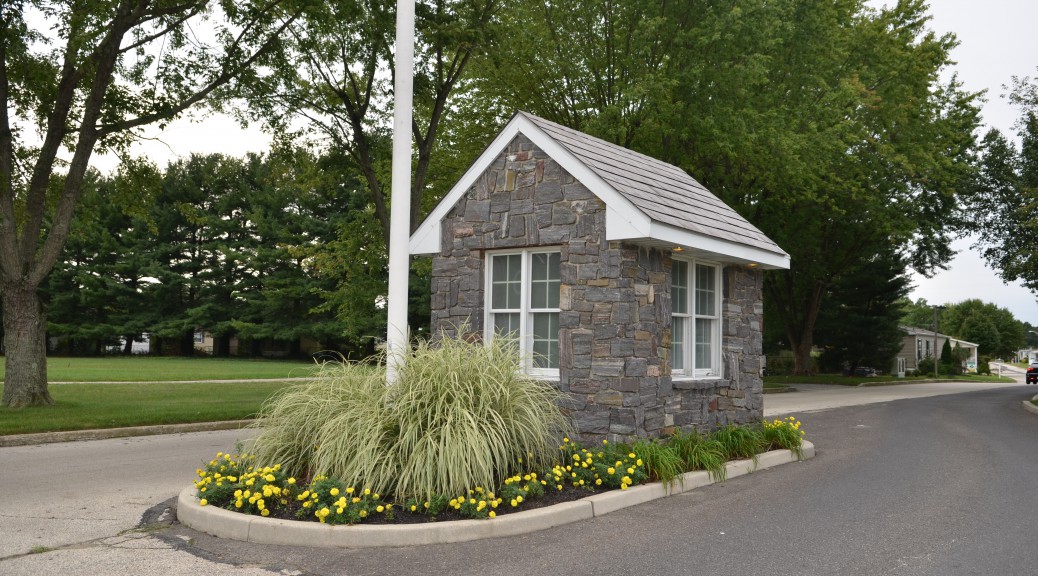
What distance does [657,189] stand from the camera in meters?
9.83

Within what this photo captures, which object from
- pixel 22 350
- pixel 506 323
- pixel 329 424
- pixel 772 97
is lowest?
pixel 329 424

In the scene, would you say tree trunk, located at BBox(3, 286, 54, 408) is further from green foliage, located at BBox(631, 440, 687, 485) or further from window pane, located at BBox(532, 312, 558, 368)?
green foliage, located at BBox(631, 440, 687, 485)

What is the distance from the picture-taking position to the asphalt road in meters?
5.36

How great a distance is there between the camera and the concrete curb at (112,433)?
1148 cm

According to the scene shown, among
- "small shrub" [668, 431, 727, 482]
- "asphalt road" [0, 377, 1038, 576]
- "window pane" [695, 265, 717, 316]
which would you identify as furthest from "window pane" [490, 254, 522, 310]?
"asphalt road" [0, 377, 1038, 576]

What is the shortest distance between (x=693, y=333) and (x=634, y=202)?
7.72 feet

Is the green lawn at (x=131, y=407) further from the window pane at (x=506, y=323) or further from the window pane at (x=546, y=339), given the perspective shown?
Result: the window pane at (x=546, y=339)

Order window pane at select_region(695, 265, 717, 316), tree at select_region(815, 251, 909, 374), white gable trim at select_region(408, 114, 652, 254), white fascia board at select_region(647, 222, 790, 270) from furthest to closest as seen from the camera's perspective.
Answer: tree at select_region(815, 251, 909, 374) < window pane at select_region(695, 265, 717, 316) < white fascia board at select_region(647, 222, 790, 270) < white gable trim at select_region(408, 114, 652, 254)

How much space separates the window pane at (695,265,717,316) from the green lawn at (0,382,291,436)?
5.86 m

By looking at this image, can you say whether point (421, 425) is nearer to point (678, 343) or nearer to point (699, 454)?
point (699, 454)

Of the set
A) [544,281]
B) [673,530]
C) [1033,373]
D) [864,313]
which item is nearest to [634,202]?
[544,281]

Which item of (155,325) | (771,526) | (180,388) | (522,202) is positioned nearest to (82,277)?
(155,325)

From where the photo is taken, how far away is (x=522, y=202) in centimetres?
929

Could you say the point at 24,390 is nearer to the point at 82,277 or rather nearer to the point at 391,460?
the point at 391,460
